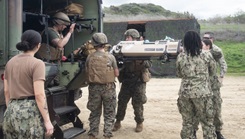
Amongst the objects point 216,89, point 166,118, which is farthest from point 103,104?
point 166,118

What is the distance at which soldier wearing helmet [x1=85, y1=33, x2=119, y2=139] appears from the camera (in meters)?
5.33

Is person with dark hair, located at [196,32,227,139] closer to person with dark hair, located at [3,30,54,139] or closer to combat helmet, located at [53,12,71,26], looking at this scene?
combat helmet, located at [53,12,71,26]

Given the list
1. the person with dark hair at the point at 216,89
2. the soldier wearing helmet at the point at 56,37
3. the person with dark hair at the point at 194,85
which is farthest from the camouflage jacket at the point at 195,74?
the soldier wearing helmet at the point at 56,37

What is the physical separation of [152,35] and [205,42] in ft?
37.2

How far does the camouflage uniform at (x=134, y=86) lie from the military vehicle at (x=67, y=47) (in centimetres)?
86

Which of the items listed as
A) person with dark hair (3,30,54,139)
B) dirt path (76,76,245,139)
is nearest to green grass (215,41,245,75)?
dirt path (76,76,245,139)

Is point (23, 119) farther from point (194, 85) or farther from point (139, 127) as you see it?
point (139, 127)

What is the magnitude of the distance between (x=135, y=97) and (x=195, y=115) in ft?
5.31

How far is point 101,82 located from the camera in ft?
17.5

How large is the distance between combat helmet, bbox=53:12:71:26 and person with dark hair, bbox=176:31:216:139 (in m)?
1.83

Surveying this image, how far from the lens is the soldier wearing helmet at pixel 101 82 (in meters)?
5.33

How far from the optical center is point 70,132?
527cm

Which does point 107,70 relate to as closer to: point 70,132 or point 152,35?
point 70,132

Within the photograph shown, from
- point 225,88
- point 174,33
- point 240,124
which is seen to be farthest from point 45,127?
point 174,33
